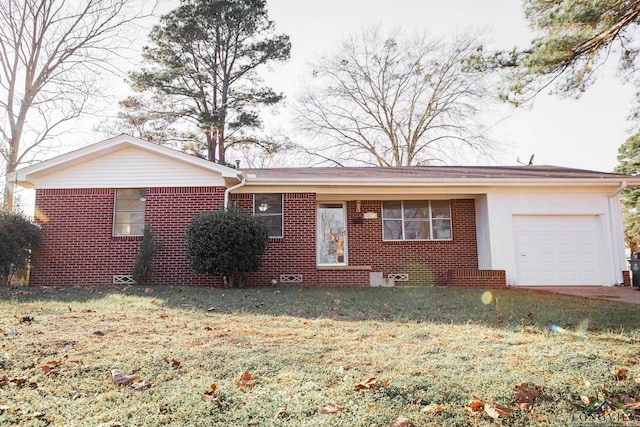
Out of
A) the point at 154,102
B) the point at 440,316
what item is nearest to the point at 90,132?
the point at 154,102

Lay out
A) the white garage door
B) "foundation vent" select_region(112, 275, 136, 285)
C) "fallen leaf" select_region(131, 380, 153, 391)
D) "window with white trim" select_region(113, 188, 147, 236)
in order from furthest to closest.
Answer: the white garage door, "window with white trim" select_region(113, 188, 147, 236), "foundation vent" select_region(112, 275, 136, 285), "fallen leaf" select_region(131, 380, 153, 391)

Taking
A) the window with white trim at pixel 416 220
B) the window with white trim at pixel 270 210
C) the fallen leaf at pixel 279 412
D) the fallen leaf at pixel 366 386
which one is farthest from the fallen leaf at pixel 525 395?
the window with white trim at pixel 416 220

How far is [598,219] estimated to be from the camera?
11352 millimetres

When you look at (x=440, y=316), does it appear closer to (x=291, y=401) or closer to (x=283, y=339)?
(x=283, y=339)

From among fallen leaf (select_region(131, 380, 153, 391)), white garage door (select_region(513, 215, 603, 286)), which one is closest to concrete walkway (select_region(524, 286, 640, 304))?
white garage door (select_region(513, 215, 603, 286))

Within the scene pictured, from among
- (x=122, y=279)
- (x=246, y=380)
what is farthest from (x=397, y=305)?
(x=122, y=279)

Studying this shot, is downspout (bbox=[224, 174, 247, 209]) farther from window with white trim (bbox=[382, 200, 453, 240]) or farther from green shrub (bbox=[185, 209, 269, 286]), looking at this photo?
window with white trim (bbox=[382, 200, 453, 240])

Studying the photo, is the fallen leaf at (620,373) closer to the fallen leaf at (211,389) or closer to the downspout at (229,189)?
the fallen leaf at (211,389)

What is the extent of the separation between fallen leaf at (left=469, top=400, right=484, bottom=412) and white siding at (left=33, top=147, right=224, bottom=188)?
29.3ft

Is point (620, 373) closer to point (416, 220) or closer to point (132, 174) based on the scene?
point (416, 220)

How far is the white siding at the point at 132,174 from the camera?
10.7m

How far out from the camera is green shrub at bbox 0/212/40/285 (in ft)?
31.0

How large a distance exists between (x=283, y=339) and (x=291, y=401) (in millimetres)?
1696

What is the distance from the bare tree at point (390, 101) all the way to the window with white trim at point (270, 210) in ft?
40.4
